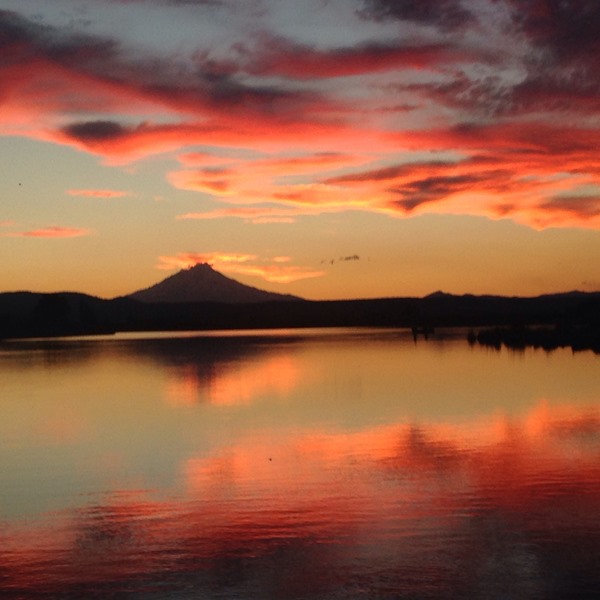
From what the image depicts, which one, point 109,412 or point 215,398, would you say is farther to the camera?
point 215,398

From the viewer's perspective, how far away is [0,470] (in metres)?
23.3

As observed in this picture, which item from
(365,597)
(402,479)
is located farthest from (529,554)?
(402,479)

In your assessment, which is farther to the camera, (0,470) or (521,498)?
(0,470)

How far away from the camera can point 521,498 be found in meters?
18.2

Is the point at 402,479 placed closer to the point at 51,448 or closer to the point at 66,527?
the point at 66,527

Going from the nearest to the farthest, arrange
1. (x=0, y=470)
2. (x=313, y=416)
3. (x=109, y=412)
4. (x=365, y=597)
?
(x=365, y=597), (x=0, y=470), (x=313, y=416), (x=109, y=412)

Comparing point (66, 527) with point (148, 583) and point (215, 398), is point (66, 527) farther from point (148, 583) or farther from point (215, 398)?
point (215, 398)

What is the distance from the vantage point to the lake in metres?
13.2

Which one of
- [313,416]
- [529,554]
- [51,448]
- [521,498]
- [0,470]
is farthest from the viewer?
[313,416]

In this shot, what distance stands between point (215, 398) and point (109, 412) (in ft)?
17.2

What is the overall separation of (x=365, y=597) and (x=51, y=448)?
17.0m

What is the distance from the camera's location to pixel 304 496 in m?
Answer: 19.0

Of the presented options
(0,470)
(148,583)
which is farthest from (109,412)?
(148,583)

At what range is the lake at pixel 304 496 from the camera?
43.3 ft
